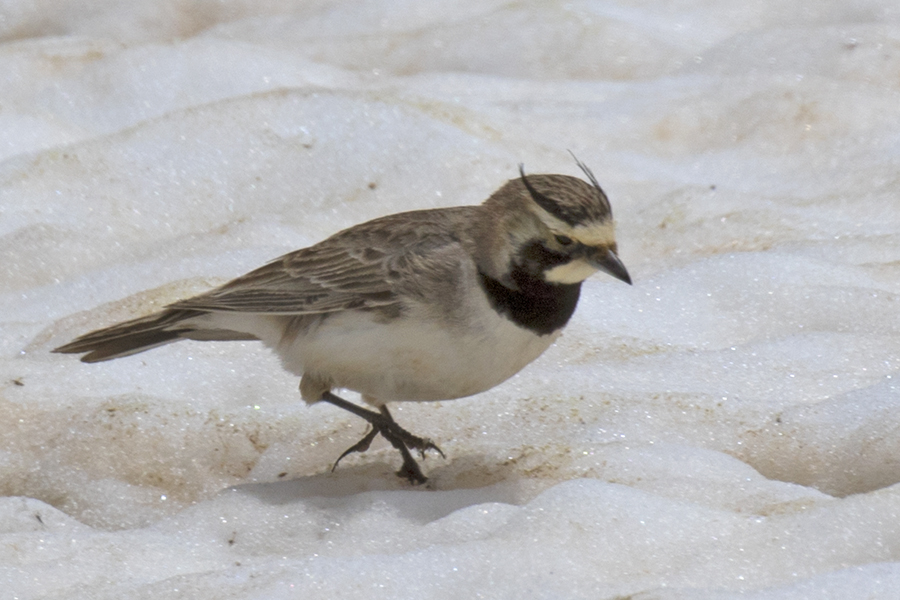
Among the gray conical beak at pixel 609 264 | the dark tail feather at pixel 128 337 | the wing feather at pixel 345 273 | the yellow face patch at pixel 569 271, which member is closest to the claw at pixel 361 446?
the wing feather at pixel 345 273

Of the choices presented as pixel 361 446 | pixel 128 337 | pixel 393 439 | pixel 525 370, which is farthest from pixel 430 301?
pixel 128 337

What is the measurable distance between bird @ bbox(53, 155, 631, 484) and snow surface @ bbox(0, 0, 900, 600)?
1.08 ft

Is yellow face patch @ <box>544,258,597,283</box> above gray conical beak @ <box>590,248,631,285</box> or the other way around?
the other way around

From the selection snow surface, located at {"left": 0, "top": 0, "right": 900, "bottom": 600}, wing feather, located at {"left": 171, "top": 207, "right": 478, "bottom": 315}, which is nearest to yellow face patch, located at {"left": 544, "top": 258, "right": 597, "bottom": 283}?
wing feather, located at {"left": 171, "top": 207, "right": 478, "bottom": 315}

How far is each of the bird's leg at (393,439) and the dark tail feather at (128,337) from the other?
67cm

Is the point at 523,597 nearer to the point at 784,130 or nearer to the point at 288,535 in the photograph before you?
the point at 288,535

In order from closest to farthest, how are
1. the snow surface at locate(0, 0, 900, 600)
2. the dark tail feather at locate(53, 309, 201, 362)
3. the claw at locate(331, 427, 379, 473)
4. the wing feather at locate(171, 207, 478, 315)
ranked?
the snow surface at locate(0, 0, 900, 600), the wing feather at locate(171, 207, 478, 315), the claw at locate(331, 427, 379, 473), the dark tail feather at locate(53, 309, 201, 362)

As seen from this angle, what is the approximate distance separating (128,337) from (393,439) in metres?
1.06

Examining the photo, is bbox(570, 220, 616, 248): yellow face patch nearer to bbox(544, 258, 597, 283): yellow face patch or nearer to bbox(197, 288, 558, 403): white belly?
bbox(544, 258, 597, 283): yellow face patch

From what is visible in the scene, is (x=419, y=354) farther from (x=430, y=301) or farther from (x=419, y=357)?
(x=430, y=301)

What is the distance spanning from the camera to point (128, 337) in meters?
4.52

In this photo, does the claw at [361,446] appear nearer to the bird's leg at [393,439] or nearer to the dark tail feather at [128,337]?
the bird's leg at [393,439]

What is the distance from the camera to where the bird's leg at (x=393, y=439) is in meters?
4.24

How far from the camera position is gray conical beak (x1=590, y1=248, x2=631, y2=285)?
12.8 feet
